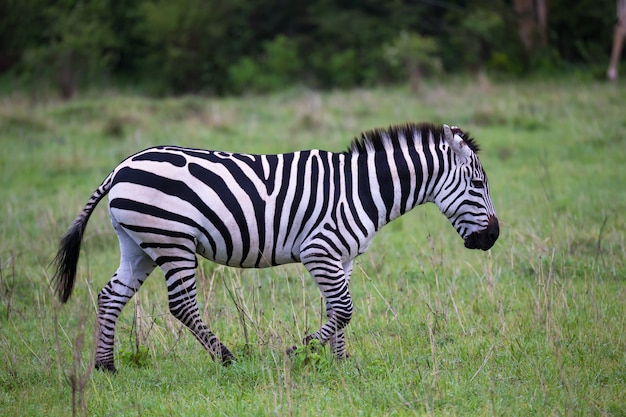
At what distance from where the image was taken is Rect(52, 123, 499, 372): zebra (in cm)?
508

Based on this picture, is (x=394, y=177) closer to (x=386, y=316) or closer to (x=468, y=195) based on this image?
(x=468, y=195)

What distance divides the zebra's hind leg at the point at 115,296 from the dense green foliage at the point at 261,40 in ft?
65.5

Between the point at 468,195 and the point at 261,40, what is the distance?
28143mm

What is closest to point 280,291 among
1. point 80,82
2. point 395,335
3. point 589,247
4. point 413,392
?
point 395,335

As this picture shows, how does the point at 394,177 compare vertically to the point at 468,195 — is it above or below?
above

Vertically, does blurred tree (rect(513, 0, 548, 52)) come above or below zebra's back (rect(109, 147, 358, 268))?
above

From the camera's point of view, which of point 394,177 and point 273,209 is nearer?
point 273,209

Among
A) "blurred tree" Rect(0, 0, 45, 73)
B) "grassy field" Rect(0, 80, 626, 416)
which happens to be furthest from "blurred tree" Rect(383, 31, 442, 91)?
"blurred tree" Rect(0, 0, 45, 73)

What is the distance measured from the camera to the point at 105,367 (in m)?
5.34

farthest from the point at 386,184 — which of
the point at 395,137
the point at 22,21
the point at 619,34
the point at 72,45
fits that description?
the point at 22,21

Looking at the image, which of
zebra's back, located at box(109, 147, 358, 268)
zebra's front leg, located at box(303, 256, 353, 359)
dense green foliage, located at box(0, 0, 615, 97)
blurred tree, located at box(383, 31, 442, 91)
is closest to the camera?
zebra's back, located at box(109, 147, 358, 268)

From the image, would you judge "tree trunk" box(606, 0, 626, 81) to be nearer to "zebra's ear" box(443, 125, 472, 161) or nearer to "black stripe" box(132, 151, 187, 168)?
"zebra's ear" box(443, 125, 472, 161)

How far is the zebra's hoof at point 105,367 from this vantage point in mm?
5316

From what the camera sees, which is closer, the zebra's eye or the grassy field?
the grassy field
